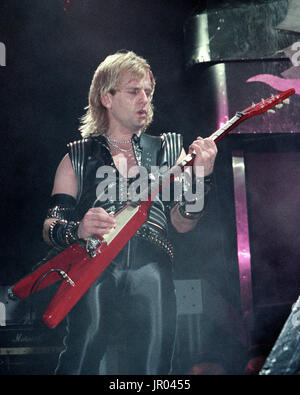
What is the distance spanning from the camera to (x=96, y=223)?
1475mm

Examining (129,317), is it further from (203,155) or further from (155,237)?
(203,155)

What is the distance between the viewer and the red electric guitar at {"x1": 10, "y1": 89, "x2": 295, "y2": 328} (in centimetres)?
138

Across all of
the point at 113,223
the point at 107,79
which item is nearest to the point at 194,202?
the point at 113,223

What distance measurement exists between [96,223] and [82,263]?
144mm

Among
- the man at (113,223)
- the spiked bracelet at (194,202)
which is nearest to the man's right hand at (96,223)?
the man at (113,223)

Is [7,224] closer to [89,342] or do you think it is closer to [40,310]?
[40,310]

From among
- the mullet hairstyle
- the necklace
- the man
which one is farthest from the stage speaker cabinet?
the mullet hairstyle

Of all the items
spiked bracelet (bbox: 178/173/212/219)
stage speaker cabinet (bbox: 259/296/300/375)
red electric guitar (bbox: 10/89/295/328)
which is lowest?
stage speaker cabinet (bbox: 259/296/300/375)

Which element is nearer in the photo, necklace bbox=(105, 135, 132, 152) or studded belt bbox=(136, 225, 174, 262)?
studded belt bbox=(136, 225, 174, 262)

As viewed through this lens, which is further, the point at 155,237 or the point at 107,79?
the point at 107,79

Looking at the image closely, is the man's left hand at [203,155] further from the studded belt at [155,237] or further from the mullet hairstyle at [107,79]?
the mullet hairstyle at [107,79]

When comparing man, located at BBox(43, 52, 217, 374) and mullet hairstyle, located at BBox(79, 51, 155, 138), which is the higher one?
mullet hairstyle, located at BBox(79, 51, 155, 138)

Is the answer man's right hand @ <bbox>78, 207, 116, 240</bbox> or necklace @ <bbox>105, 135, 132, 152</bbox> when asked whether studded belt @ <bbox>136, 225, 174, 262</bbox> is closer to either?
man's right hand @ <bbox>78, 207, 116, 240</bbox>
